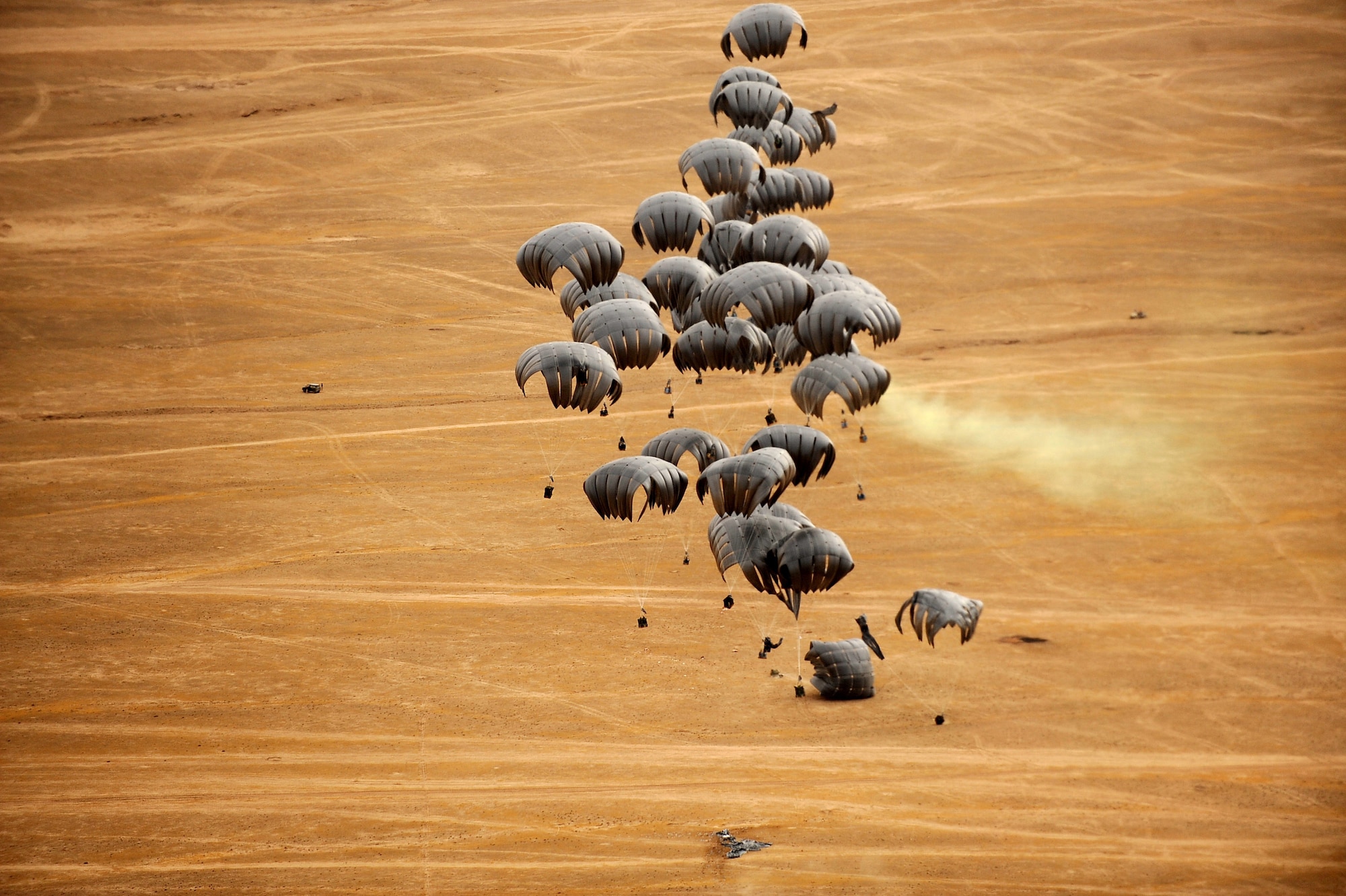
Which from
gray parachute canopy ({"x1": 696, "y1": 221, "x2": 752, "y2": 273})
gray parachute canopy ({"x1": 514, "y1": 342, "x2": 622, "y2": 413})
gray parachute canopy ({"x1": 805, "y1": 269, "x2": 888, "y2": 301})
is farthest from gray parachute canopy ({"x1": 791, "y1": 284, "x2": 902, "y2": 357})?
gray parachute canopy ({"x1": 514, "y1": 342, "x2": 622, "y2": 413})

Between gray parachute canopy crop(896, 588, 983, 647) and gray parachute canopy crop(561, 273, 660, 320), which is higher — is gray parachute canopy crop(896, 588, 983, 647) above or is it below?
below

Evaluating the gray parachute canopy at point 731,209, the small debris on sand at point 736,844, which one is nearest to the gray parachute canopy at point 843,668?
the small debris on sand at point 736,844

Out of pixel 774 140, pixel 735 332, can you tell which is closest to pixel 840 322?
pixel 735 332

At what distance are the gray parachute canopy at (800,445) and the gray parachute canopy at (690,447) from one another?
66 centimetres

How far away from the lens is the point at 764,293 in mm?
25391

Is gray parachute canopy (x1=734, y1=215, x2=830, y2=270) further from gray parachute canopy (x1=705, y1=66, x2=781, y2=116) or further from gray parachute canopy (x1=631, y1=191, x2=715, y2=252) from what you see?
gray parachute canopy (x1=705, y1=66, x2=781, y2=116)

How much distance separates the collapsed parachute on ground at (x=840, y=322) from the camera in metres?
26.4

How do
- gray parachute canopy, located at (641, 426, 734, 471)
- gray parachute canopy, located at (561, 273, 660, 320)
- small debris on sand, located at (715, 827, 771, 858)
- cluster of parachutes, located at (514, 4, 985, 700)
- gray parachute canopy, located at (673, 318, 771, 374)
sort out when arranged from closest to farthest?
small debris on sand, located at (715, 827, 771, 858), cluster of parachutes, located at (514, 4, 985, 700), gray parachute canopy, located at (641, 426, 734, 471), gray parachute canopy, located at (673, 318, 771, 374), gray parachute canopy, located at (561, 273, 660, 320)

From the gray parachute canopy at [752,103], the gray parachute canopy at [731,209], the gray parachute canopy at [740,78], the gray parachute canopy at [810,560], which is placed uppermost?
the gray parachute canopy at [740,78]

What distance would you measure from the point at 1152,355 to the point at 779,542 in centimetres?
2173

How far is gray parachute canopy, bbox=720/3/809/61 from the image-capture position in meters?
31.9

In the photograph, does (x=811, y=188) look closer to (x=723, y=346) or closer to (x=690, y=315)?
(x=690, y=315)

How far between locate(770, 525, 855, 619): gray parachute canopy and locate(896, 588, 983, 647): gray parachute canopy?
131 cm

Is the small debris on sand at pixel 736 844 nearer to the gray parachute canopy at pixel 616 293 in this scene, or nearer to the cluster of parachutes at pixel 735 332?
the cluster of parachutes at pixel 735 332
